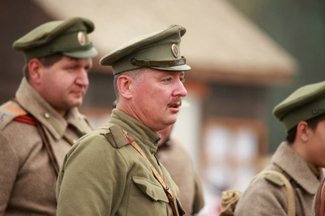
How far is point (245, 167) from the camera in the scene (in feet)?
66.2

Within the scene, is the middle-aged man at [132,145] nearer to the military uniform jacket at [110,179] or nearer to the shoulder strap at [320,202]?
the military uniform jacket at [110,179]

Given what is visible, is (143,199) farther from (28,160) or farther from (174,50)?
(28,160)

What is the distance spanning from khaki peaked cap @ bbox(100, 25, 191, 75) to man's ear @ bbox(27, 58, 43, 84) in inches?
54.1

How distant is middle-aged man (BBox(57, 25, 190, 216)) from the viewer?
4.75m

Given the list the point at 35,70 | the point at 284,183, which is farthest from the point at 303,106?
the point at 35,70

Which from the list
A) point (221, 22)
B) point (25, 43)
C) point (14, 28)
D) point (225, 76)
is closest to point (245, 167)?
point (225, 76)

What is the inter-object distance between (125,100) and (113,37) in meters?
12.3

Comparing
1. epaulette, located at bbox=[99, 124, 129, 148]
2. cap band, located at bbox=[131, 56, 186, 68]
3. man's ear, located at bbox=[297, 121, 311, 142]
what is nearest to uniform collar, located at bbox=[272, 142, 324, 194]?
man's ear, located at bbox=[297, 121, 311, 142]

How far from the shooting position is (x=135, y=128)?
503cm

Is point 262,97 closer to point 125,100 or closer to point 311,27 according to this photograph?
point 311,27

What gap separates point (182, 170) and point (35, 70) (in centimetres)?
140

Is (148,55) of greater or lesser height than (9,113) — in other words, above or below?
above

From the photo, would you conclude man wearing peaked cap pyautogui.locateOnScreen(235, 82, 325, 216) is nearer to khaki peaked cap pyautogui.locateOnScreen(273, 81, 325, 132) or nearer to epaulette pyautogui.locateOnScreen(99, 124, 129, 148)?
khaki peaked cap pyautogui.locateOnScreen(273, 81, 325, 132)

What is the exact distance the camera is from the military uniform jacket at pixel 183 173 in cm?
717
